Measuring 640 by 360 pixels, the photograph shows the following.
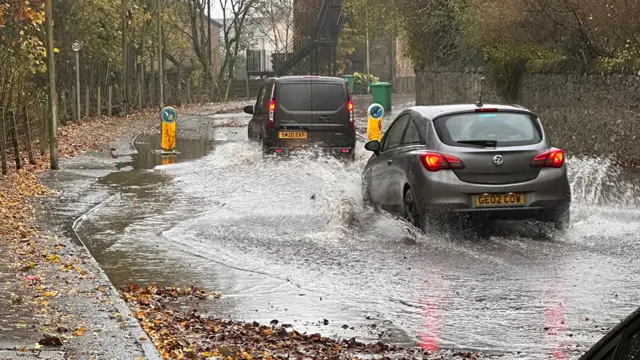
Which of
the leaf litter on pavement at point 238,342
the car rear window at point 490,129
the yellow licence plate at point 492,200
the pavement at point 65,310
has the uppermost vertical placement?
the car rear window at point 490,129

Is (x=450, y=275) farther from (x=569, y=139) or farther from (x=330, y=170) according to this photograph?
(x=569, y=139)

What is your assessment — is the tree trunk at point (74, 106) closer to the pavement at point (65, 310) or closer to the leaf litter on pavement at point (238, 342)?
the pavement at point (65, 310)

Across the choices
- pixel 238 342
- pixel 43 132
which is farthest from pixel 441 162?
pixel 43 132

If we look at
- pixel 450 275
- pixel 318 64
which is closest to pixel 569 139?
pixel 450 275

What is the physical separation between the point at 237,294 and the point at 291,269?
50.2 inches

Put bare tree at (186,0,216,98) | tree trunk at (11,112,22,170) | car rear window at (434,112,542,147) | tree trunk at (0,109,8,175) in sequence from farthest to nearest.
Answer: bare tree at (186,0,216,98) → tree trunk at (11,112,22,170) → tree trunk at (0,109,8,175) → car rear window at (434,112,542,147)

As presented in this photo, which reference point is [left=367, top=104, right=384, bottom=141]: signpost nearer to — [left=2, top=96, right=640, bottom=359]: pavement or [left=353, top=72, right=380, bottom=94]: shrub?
[left=2, top=96, right=640, bottom=359]: pavement

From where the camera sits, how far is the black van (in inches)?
859

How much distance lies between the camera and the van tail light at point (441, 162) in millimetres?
12000

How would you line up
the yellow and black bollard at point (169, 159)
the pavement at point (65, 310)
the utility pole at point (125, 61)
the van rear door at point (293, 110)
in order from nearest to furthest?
the pavement at point (65, 310), the van rear door at point (293, 110), the yellow and black bollard at point (169, 159), the utility pole at point (125, 61)

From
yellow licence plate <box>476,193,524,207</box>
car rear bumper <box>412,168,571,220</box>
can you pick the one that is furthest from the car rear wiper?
yellow licence plate <box>476,193,524,207</box>

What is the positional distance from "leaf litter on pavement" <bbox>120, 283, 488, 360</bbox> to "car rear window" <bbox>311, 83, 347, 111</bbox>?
43.9 feet

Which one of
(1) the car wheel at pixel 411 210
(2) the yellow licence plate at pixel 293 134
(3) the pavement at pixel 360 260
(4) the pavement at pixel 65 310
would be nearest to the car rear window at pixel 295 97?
(2) the yellow licence plate at pixel 293 134

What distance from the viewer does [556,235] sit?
1223 cm
